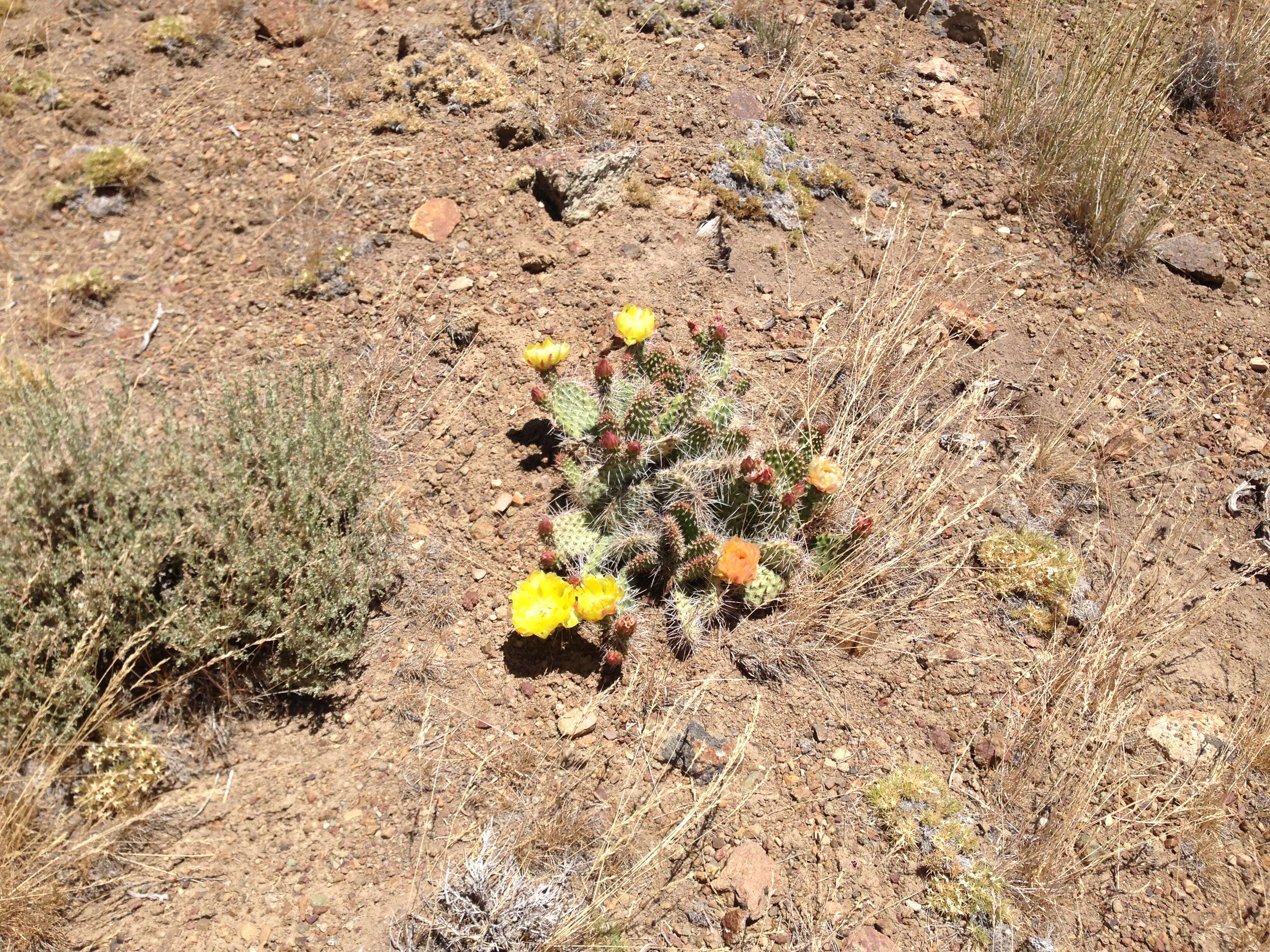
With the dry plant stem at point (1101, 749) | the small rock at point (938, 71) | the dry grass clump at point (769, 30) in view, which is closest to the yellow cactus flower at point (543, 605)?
the dry plant stem at point (1101, 749)

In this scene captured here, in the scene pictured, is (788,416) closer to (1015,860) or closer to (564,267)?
(564,267)

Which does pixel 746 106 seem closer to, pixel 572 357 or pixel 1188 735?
pixel 572 357

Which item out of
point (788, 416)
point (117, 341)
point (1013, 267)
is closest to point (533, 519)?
point (788, 416)

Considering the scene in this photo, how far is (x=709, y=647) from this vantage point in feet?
9.46

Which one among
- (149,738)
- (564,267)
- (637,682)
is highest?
(564,267)

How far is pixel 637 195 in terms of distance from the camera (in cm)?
405

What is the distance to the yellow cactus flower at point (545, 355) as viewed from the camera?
10.0ft

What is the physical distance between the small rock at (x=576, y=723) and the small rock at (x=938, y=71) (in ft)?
13.7

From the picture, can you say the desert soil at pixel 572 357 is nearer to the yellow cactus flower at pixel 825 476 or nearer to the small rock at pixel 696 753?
the small rock at pixel 696 753

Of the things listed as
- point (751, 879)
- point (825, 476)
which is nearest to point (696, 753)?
point (751, 879)

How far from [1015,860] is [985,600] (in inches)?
37.2

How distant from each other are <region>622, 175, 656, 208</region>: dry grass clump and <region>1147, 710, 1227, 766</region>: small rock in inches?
116

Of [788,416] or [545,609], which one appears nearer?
[545,609]

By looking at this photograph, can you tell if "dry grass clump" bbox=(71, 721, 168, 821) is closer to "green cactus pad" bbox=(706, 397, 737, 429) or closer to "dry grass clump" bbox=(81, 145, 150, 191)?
"green cactus pad" bbox=(706, 397, 737, 429)
